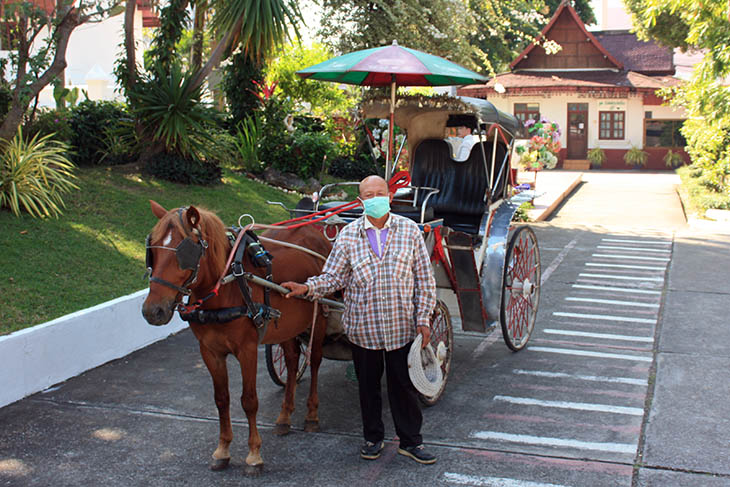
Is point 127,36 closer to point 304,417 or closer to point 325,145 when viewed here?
point 325,145

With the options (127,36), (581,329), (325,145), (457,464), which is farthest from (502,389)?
(325,145)

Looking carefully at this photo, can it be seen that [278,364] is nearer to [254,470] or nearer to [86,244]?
[254,470]

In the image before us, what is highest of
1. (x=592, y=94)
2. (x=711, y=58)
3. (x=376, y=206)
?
(x=592, y=94)

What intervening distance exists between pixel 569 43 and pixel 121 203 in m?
31.2

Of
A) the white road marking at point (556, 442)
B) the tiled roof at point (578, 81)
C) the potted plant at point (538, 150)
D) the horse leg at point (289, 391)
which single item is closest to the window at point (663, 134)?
the tiled roof at point (578, 81)

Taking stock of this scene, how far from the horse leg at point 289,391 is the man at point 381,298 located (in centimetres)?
67

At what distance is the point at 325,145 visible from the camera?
637 inches

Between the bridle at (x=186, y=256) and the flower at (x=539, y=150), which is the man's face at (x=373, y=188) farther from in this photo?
the flower at (x=539, y=150)

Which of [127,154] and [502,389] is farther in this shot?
[127,154]

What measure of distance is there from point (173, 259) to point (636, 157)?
3344 centimetres

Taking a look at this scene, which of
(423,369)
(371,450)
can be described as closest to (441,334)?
(423,369)

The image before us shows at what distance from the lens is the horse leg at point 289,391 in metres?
5.40

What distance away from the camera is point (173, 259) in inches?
167

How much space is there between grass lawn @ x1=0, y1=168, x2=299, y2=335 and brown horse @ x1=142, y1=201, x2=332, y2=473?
247 cm
